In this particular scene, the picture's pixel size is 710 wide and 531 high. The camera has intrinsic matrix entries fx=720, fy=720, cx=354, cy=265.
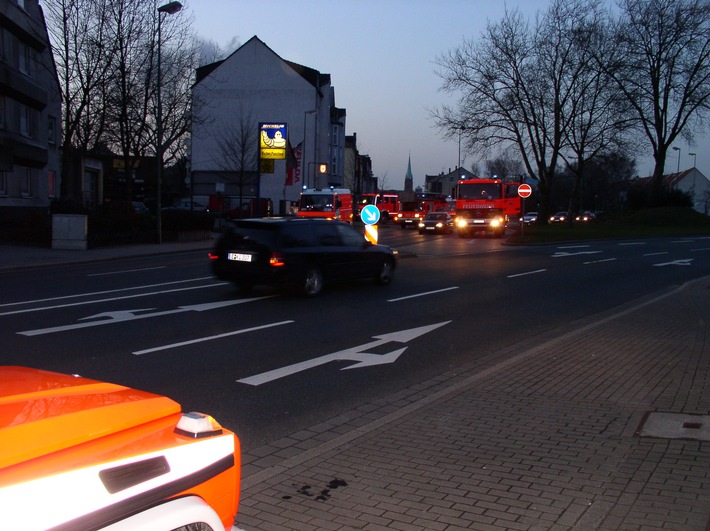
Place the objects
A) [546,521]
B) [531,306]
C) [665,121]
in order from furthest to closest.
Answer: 1. [665,121]
2. [531,306]
3. [546,521]

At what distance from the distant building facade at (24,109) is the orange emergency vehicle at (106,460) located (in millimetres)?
29623

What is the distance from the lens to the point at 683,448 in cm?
536

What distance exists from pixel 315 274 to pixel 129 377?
284 inches

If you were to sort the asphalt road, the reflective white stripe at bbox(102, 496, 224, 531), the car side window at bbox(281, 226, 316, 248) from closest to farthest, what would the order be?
the reflective white stripe at bbox(102, 496, 224, 531) < the asphalt road < the car side window at bbox(281, 226, 316, 248)

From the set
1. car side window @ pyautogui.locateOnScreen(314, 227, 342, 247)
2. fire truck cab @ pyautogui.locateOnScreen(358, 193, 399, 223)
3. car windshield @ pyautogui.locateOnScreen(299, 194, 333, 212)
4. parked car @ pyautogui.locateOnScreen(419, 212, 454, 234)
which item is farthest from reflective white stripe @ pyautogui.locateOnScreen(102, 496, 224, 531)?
fire truck cab @ pyautogui.locateOnScreen(358, 193, 399, 223)

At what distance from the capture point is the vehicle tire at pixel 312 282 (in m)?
14.4

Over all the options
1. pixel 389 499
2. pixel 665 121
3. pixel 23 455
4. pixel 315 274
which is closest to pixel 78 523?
pixel 23 455

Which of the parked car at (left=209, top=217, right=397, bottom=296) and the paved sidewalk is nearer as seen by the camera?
the paved sidewalk

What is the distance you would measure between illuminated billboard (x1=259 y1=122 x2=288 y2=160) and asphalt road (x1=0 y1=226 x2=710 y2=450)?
20945 millimetres

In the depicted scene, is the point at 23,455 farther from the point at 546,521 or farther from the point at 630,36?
the point at 630,36

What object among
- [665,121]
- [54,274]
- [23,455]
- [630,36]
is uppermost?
[630,36]

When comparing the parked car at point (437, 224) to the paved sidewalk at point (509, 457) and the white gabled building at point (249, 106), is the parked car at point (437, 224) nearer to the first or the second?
the white gabled building at point (249, 106)

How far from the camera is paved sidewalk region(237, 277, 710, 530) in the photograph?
4.27 metres

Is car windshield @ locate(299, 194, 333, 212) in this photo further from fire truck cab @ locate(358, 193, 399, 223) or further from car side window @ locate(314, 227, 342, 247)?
fire truck cab @ locate(358, 193, 399, 223)
